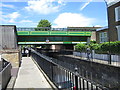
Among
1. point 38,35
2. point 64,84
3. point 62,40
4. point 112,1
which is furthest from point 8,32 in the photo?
point 64,84

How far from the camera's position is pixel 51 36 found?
121 ft

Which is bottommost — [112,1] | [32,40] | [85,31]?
[32,40]

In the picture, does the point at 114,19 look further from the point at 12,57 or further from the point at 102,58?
the point at 12,57

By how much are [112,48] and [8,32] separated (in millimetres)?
19226

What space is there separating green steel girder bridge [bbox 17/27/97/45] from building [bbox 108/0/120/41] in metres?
14.0

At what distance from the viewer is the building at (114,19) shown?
72.4ft

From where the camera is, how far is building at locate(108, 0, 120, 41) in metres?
22.1

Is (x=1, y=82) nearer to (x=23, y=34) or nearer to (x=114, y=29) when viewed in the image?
(x=114, y=29)

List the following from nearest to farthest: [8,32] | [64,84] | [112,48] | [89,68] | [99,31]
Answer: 1. [64,84]
2. [89,68]
3. [112,48]
4. [8,32]
5. [99,31]

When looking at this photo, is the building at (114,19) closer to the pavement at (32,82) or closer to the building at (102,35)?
the building at (102,35)

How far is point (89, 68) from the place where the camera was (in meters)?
15.7

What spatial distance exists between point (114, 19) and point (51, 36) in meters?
18.2

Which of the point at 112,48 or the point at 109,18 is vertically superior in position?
the point at 109,18

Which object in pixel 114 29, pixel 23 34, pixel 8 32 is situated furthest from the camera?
pixel 23 34
